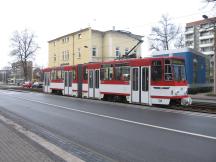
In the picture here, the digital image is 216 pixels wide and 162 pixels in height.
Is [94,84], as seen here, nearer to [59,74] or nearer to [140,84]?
[140,84]

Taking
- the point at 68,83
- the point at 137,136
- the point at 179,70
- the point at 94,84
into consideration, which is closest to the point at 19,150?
the point at 137,136

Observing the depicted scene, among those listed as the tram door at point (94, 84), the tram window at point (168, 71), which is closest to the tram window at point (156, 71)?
the tram window at point (168, 71)

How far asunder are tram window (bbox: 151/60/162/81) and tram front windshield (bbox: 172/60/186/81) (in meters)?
0.81

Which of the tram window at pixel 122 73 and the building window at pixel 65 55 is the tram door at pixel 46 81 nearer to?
the tram window at pixel 122 73

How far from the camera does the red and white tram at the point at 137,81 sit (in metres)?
17.1

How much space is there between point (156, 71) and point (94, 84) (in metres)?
6.98

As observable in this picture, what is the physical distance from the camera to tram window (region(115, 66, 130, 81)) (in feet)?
63.9

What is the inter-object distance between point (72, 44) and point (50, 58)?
1042 cm

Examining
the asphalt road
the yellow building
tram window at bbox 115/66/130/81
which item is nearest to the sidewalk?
the asphalt road

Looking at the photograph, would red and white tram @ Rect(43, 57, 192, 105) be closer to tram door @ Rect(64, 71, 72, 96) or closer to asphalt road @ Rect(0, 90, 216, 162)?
tram door @ Rect(64, 71, 72, 96)

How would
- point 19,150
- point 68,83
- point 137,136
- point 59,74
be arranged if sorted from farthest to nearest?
point 59,74 → point 68,83 → point 137,136 → point 19,150

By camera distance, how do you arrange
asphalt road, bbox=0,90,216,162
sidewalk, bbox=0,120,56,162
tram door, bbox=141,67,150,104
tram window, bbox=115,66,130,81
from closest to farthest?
sidewalk, bbox=0,120,56,162
asphalt road, bbox=0,90,216,162
tram door, bbox=141,67,150,104
tram window, bbox=115,66,130,81

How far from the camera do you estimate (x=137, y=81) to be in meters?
18.6

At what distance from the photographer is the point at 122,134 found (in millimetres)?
9336
